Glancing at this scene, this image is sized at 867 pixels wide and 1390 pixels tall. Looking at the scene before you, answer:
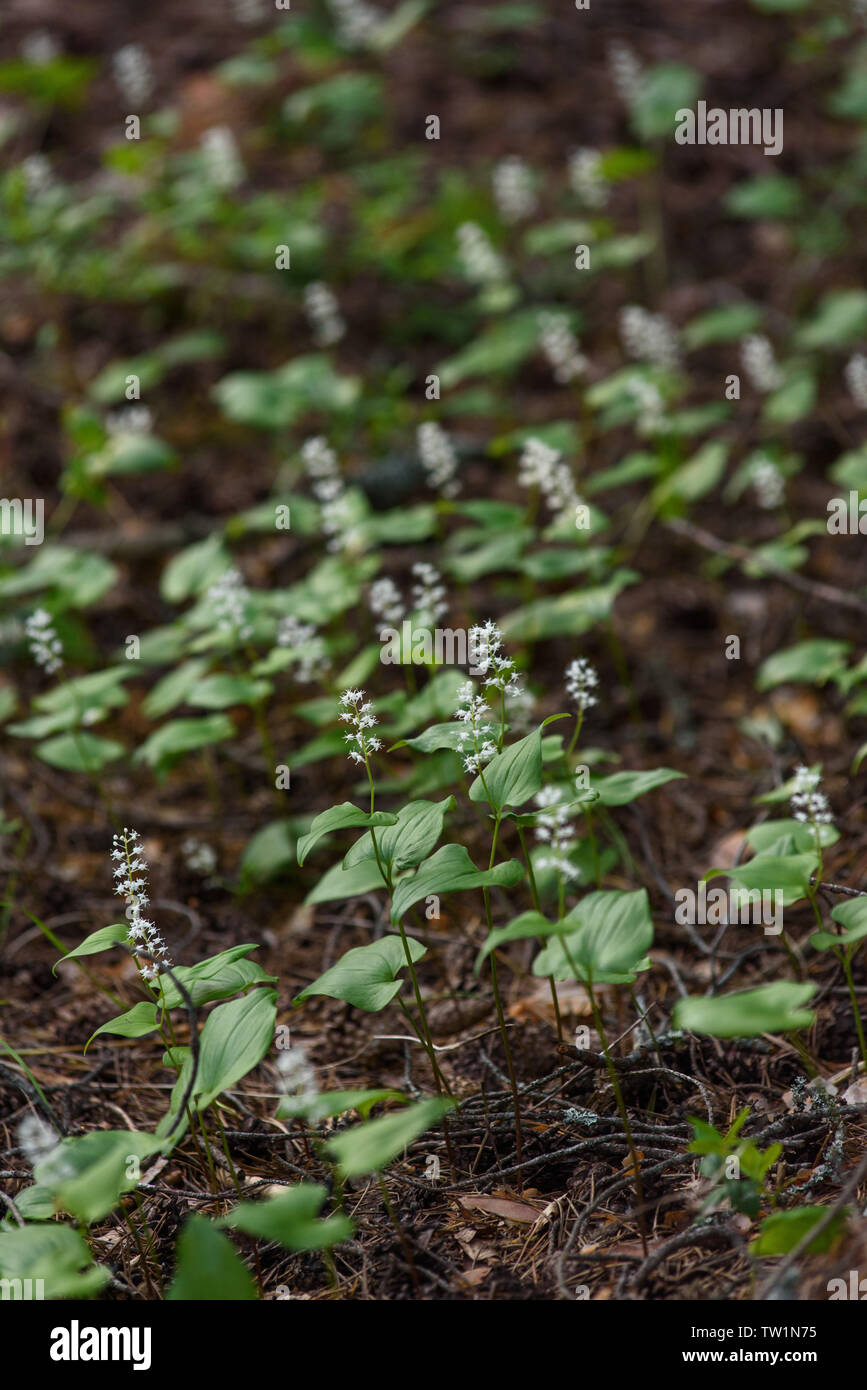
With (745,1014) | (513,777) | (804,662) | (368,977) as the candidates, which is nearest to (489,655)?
(513,777)

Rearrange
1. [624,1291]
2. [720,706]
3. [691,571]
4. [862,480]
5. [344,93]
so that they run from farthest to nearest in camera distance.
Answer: [344,93]
[691,571]
[720,706]
[862,480]
[624,1291]

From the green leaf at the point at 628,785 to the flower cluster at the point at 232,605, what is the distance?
1.25m

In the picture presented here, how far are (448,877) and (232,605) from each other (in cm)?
142

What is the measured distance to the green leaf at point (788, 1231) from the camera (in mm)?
2082

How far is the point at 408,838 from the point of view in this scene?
255cm

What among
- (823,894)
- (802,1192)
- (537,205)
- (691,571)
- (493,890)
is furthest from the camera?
(537,205)

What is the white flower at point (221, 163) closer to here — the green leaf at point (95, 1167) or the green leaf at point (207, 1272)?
the green leaf at point (95, 1167)

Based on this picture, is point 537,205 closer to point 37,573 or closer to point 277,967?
point 37,573

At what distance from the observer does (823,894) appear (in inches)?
132

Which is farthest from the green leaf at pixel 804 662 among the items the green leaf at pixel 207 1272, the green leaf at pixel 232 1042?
the green leaf at pixel 207 1272

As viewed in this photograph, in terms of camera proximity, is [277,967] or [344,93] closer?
[277,967]

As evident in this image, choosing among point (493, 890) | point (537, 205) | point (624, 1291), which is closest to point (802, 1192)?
point (624, 1291)

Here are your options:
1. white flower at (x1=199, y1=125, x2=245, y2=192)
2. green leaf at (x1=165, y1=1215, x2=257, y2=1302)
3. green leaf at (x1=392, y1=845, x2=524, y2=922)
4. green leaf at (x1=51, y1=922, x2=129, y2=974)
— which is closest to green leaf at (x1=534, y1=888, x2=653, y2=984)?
green leaf at (x1=392, y1=845, x2=524, y2=922)
